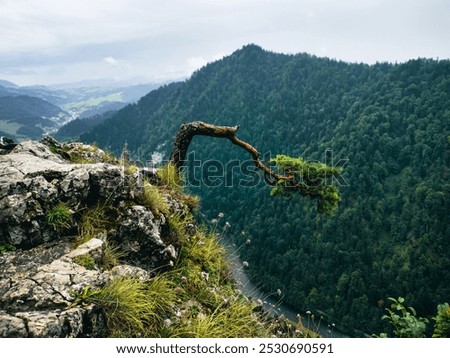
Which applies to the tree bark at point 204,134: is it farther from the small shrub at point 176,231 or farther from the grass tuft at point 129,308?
the grass tuft at point 129,308

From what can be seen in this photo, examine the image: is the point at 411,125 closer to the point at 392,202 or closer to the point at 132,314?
the point at 392,202

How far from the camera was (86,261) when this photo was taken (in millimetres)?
5125

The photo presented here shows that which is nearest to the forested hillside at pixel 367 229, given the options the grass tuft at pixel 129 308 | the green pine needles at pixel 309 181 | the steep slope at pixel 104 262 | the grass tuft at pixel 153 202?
the green pine needles at pixel 309 181

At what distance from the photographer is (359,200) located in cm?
16288

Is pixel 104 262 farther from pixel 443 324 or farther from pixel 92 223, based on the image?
pixel 443 324

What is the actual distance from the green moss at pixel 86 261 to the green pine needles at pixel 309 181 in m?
4.61

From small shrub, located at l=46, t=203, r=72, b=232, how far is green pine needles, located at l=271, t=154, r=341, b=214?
4549mm

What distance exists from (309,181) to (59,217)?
18.1ft

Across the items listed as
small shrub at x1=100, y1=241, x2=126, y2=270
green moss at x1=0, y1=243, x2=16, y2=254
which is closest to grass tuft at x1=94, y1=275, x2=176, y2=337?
small shrub at x1=100, y1=241, x2=126, y2=270

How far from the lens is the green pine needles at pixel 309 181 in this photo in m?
8.27

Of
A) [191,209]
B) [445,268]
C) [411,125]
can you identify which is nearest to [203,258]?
[191,209]

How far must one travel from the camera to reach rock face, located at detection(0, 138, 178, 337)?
433 centimetres

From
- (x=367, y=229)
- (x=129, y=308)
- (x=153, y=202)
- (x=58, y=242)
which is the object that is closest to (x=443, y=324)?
(x=129, y=308)
